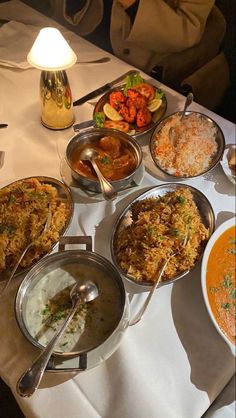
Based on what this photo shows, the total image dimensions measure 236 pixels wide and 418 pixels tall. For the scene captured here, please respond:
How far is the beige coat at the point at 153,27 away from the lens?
1617mm

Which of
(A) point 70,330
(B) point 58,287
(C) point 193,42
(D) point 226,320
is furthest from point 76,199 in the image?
(C) point 193,42

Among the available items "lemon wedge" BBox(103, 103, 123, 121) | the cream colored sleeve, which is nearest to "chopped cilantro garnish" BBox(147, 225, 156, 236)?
"lemon wedge" BBox(103, 103, 123, 121)

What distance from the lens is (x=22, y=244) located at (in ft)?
3.20

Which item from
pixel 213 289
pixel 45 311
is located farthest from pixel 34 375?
pixel 213 289

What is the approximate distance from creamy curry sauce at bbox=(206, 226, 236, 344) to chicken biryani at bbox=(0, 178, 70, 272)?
397 millimetres

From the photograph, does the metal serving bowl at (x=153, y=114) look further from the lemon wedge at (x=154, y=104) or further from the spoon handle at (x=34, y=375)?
the spoon handle at (x=34, y=375)

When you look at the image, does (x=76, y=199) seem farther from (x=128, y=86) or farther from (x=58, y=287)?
(x=128, y=86)

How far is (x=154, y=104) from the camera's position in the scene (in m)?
1.34

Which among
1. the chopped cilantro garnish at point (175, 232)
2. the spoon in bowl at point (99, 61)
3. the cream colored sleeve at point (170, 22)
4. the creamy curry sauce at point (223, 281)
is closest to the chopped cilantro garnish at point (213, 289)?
the creamy curry sauce at point (223, 281)

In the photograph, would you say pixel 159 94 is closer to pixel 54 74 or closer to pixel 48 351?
pixel 54 74

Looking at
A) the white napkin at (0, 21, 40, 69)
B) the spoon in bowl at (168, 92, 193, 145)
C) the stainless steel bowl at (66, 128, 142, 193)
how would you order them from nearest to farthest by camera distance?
the stainless steel bowl at (66, 128, 142, 193), the spoon in bowl at (168, 92, 193, 145), the white napkin at (0, 21, 40, 69)

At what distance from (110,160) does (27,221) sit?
323 millimetres

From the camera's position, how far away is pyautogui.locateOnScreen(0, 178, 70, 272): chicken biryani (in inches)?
37.9

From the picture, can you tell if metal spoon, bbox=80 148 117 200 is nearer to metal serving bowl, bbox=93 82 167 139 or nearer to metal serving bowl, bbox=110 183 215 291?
metal serving bowl, bbox=110 183 215 291
